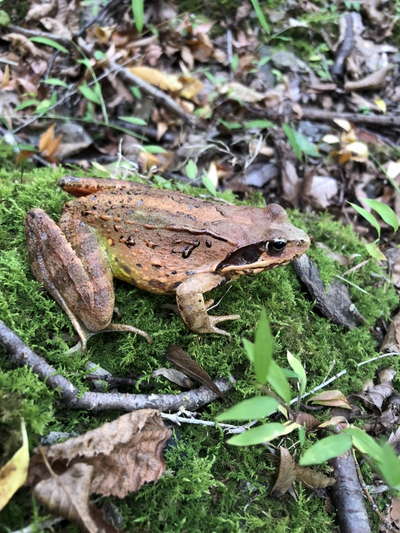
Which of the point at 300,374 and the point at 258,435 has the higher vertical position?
the point at 258,435

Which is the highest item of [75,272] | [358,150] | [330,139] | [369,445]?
[75,272]

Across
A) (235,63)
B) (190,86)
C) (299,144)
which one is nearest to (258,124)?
(299,144)

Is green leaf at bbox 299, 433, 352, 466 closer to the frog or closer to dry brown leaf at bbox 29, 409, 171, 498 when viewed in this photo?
dry brown leaf at bbox 29, 409, 171, 498

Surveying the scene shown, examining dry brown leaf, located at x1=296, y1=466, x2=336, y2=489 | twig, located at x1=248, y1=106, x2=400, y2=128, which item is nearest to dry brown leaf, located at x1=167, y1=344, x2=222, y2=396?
dry brown leaf, located at x1=296, y1=466, x2=336, y2=489

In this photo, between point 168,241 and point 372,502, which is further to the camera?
point 168,241

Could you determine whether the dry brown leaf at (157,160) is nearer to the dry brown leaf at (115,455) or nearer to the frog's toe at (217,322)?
the frog's toe at (217,322)

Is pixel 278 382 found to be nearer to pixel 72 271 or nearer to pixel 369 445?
pixel 369 445

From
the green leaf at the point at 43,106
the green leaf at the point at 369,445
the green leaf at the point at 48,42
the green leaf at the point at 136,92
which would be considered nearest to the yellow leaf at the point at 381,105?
the green leaf at the point at 136,92
